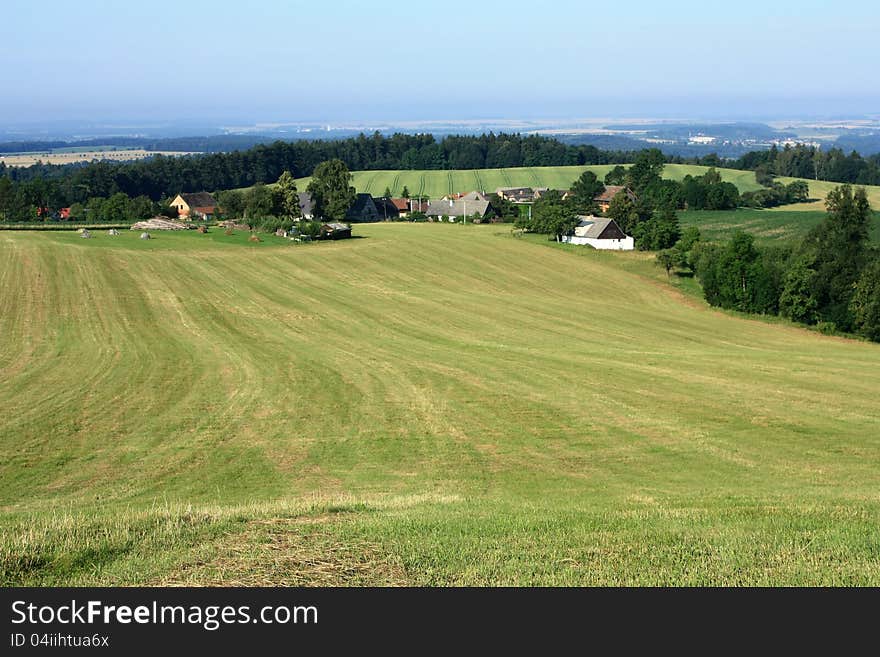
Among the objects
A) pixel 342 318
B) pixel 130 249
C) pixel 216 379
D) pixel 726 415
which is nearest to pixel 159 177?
pixel 130 249

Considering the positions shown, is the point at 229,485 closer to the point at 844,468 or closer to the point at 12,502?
the point at 12,502

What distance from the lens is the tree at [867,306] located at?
52.2 meters

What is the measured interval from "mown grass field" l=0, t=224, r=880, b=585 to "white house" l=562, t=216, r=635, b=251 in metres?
28.9

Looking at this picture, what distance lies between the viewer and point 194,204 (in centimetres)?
12469

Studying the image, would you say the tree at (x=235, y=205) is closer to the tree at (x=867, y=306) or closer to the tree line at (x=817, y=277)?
the tree line at (x=817, y=277)

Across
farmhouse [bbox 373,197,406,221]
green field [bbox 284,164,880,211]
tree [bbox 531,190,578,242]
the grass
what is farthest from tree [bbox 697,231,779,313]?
the grass

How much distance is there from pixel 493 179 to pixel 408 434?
152140 mm

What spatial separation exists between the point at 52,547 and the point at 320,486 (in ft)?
29.5

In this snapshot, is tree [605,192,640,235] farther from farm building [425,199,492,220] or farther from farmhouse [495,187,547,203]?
farmhouse [495,187,547,203]

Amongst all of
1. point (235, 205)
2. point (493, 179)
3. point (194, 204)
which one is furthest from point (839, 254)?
point (493, 179)

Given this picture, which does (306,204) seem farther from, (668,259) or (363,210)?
(668,259)

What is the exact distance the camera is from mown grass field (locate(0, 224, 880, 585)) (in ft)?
33.9

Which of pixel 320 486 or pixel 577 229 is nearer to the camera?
pixel 320 486

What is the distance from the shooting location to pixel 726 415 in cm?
2658
